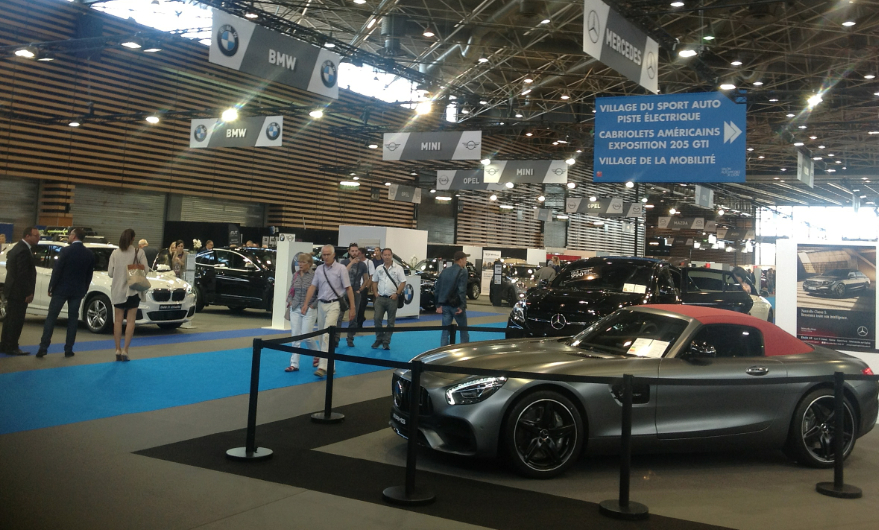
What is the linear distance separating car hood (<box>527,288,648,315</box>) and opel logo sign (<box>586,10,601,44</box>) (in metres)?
3.23

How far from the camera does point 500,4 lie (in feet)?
66.1

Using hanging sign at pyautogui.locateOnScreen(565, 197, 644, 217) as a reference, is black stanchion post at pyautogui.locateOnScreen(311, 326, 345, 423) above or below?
below

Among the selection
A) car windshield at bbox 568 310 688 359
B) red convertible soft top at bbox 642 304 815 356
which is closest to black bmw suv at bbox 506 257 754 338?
car windshield at bbox 568 310 688 359

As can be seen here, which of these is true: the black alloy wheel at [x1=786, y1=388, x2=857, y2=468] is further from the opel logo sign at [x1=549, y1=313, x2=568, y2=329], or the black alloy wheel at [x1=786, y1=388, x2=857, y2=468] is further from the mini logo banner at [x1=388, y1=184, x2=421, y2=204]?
the mini logo banner at [x1=388, y1=184, x2=421, y2=204]

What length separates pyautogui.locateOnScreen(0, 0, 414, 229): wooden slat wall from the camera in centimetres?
1978

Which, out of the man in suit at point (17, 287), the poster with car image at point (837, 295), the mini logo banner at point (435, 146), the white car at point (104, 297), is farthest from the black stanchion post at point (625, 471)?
the mini logo banner at point (435, 146)

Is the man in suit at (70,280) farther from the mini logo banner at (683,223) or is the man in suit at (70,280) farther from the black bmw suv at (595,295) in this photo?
the mini logo banner at (683,223)

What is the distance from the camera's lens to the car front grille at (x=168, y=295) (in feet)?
43.3

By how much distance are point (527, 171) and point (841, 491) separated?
18093 mm

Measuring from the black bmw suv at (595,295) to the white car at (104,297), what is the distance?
22.5ft

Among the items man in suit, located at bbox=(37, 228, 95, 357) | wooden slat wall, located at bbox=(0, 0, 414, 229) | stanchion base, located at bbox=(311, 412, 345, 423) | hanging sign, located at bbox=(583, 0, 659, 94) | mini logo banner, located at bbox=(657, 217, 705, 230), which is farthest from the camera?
mini logo banner, located at bbox=(657, 217, 705, 230)

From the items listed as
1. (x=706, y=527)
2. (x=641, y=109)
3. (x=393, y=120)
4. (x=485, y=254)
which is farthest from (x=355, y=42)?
(x=706, y=527)

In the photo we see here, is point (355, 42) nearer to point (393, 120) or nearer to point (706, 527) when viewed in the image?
point (393, 120)

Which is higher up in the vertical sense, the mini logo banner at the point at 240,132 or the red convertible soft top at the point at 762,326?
the mini logo banner at the point at 240,132
